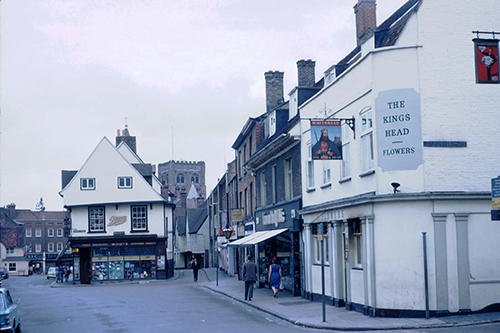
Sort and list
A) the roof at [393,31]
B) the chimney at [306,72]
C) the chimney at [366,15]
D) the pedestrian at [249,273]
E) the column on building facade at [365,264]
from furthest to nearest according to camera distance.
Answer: the chimney at [306,72] < the chimney at [366,15] < the pedestrian at [249,273] < the column on building facade at [365,264] < the roof at [393,31]

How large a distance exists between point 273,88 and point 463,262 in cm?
2294

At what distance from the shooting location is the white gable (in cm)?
5659

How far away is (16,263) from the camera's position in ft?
353

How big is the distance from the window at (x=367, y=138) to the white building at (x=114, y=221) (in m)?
36.0

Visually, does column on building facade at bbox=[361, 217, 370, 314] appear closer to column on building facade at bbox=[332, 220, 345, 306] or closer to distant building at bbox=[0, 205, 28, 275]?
column on building facade at bbox=[332, 220, 345, 306]

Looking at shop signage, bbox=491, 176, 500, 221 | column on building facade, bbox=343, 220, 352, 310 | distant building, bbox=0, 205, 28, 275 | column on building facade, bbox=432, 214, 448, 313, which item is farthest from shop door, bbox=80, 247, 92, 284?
distant building, bbox=0, 205, 28, 275

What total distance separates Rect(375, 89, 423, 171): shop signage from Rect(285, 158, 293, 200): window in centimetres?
1107

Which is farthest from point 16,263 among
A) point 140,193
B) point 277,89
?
point 277,89

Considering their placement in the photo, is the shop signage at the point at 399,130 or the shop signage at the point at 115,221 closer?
the shop signage at the point at 399,130

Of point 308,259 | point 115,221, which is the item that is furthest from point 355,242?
point 115,221

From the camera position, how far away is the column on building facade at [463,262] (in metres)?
19.1

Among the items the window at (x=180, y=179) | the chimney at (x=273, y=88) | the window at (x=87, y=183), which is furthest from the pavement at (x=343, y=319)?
the window at (x=180, y=179)

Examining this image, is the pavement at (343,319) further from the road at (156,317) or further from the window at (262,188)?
the window at (262,188)

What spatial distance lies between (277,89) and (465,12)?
2086 cm
